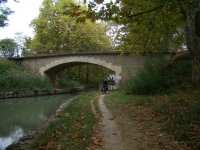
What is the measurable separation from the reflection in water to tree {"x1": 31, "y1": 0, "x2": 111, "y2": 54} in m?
26.5

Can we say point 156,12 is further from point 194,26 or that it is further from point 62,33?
point 62,33

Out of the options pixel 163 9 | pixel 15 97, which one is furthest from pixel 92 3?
pixel 15 97

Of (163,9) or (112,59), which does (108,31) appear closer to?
(112,59)

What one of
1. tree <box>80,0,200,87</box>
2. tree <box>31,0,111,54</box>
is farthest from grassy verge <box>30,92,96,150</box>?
tree <box>31,0,111,54</box>

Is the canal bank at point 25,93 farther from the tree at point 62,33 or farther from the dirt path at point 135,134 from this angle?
the dirt path at point 135,134

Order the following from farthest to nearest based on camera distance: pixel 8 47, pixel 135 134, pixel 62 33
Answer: pixel 8 47, pixel 62 33, pixel 135 134

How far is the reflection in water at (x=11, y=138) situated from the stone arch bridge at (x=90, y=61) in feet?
47.4

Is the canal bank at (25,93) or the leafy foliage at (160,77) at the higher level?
the leafy foliage at (160,77)

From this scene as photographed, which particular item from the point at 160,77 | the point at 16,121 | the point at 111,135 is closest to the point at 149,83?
the point at 160,77

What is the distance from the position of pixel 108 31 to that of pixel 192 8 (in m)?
35.6

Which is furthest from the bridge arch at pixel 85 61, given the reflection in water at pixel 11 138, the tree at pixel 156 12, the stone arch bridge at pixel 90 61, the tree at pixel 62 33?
the tree at pixel 156 12

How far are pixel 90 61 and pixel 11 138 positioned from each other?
22.3 meters

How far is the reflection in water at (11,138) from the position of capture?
9787 millimetres

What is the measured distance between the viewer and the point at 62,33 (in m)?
39.5
